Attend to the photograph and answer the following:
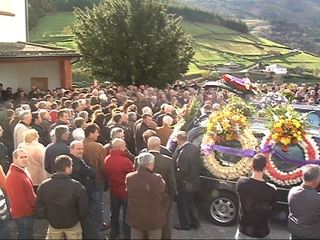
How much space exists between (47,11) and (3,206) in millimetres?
64683

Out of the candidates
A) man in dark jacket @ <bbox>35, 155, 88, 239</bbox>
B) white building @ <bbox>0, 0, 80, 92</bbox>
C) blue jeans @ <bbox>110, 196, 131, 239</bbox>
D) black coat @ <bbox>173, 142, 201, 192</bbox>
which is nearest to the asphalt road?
black coat @ <bbox>173, 142, 201, 192</bbox>

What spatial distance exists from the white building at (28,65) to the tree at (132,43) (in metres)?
2.20

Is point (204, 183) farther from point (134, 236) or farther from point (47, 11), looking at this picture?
point (47, 11)

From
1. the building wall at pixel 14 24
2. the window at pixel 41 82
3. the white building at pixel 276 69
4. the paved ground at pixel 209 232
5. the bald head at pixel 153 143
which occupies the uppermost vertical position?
the building wall at pixel 14 24

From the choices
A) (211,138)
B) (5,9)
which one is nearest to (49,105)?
(211,138)

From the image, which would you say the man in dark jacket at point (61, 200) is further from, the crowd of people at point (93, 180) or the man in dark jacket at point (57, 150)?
the man in dark jacket at point (57, 150)

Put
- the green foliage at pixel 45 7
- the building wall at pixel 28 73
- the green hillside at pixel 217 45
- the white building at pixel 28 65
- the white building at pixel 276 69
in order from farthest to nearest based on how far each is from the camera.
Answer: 1. the green foliage at pixel 45 7
2. the white building at pixel 276 69
3. the green hillside at pixel 217 45
4. the building wall at pixel 28 73
5. the white building at pixel 28 65

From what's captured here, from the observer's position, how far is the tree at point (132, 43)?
22.0 m

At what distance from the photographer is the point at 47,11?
2594 inches

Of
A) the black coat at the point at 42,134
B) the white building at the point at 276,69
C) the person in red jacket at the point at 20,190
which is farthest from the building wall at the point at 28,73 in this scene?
the white building at the point at 276,69

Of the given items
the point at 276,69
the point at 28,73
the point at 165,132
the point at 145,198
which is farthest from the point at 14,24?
the point at 276,69

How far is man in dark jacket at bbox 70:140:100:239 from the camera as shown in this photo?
605 cm

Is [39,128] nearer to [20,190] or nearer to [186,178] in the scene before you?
[20,190]

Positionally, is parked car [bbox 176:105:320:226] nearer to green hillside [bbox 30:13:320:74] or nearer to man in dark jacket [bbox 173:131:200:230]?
man in dark jacket [bbox 173:131:200:230]
